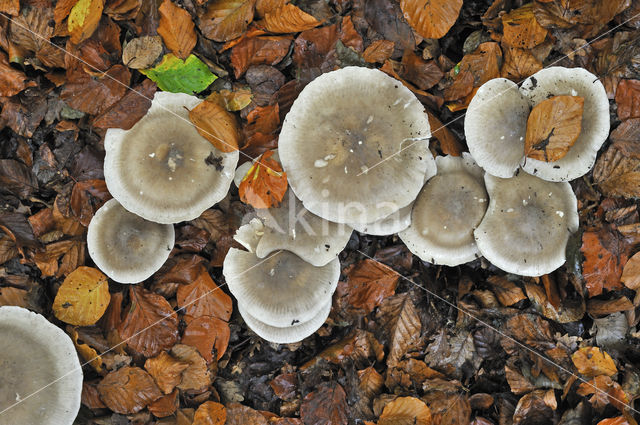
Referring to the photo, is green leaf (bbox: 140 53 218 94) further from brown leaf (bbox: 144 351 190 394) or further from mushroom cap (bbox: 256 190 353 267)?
brown leaf (bbox: 144 351 190 394)

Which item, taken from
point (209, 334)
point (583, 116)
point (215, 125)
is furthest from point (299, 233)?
point (583, 116)

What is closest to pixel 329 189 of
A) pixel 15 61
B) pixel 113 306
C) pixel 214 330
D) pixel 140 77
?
pixel 214 330

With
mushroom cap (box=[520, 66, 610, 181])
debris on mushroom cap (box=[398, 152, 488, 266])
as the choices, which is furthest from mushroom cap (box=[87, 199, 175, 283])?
mushroom cap (box=[520, 66, 610, 181])

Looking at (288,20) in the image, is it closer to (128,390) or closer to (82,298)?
(82,298)

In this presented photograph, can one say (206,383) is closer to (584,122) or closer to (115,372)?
(115,372)

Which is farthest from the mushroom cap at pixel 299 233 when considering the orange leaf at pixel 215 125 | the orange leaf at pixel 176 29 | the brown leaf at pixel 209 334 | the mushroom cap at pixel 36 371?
the mushroom cap at pixel 36 371
